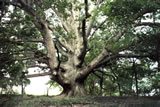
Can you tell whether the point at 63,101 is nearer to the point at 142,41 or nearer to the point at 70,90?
the point at 70,90

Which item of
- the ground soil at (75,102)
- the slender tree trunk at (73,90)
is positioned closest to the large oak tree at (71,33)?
the slender tree trunk at (73,90)

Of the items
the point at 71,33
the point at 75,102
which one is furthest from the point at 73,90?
the point at 71,33

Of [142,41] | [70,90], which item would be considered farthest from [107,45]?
[70,90]

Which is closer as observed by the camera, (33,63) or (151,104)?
(151,104)

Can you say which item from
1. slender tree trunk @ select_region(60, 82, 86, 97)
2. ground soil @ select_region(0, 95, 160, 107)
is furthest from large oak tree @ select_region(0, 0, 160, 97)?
ground soil @ select_region(0, 95, 160, 107)

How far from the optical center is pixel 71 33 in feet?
25.8

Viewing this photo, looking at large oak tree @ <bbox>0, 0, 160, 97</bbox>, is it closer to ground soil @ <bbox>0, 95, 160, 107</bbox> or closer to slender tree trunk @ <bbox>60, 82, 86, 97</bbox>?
slender tree trunk @ <bbox>60, 82, 86, 97</bbox>

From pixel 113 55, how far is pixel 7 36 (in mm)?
Result: 4363

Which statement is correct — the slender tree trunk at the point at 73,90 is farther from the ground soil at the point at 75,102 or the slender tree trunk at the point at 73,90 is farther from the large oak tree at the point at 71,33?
the ground soil at the point at 75,102

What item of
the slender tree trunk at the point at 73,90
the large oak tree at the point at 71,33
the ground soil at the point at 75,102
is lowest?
the ground soil at the point at 75,102

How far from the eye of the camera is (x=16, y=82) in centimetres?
657

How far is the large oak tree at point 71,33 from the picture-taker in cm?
601

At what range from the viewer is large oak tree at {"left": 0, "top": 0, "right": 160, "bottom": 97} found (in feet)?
19.7

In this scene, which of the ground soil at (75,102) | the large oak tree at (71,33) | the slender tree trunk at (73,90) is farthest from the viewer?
the slender tree trunk at (73,90)
